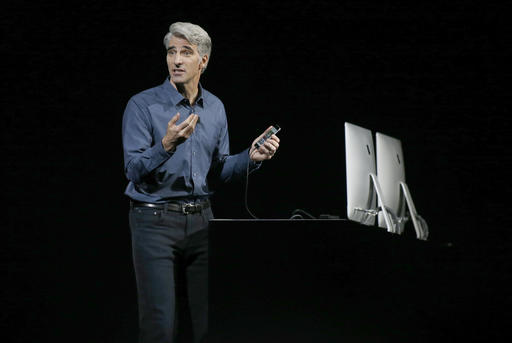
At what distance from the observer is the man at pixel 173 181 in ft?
6.70

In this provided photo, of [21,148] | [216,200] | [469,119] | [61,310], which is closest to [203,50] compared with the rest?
[216,200]

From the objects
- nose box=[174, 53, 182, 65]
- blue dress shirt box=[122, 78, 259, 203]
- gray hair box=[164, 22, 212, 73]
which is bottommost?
blue dress shirt box=[122, 78, 259, 203]

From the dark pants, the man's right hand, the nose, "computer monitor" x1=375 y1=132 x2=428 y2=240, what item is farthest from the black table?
the nose

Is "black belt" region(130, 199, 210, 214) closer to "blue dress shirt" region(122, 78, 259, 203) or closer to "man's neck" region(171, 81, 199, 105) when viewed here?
"blue dress shirt" region(122, 78, 259, 203)

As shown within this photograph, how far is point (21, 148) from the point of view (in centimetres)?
302

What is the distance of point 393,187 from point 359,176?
0.41 m

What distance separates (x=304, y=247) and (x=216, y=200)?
1.21 m

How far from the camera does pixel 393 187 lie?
2.63m

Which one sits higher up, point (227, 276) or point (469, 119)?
point (469, 119)

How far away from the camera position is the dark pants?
2.04m

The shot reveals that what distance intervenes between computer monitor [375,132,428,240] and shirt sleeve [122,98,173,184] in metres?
0.97

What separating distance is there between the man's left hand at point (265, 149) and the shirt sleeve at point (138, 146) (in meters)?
0.38

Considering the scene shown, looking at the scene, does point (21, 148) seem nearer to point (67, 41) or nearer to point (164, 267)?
point (67, 41)

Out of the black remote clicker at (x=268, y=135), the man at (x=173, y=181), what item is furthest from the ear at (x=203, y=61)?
the black remote clicker at (x=268, y=135)
